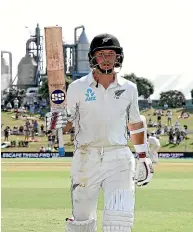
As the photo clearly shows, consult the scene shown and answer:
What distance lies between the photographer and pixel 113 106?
6.67m

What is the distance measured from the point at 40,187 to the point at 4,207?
4.67m

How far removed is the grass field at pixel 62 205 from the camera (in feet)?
32.1

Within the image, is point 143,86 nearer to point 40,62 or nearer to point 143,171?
point 40,62

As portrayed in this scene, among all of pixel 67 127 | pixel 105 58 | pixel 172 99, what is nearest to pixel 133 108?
pixel 105 58

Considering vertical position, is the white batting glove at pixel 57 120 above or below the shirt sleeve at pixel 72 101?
below

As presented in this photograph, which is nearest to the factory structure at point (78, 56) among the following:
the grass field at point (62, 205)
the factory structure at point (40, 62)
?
the factory structure at point (40, 62)

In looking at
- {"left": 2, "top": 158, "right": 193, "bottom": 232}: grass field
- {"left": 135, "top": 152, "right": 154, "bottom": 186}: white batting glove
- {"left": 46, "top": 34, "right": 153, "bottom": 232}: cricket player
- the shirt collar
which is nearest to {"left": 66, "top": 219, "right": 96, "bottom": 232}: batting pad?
{"left": 46, "top": 34, "right": 153, "bottom": 232}: cricket player

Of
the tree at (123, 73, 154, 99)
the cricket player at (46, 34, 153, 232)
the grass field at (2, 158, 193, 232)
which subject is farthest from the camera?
the tree at (123, 73, 154, 99)

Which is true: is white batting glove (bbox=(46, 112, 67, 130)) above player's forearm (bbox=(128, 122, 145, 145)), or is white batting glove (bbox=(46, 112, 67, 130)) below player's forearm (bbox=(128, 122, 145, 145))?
above

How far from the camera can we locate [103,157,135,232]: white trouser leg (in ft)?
21.3

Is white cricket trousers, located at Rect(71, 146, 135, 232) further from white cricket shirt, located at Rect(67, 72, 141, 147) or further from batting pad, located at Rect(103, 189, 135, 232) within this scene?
white cricket shirt, located at Rect(67, 72, 141, 147)

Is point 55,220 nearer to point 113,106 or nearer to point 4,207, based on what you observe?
point 4,207

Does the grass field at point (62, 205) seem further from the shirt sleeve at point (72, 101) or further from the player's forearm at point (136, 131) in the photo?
the shirt sleeve at point (72, 101)

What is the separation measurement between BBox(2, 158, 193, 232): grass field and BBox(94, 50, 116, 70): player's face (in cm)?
315
